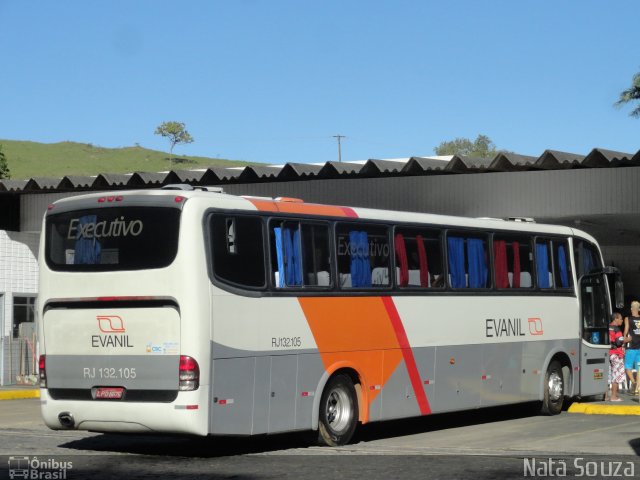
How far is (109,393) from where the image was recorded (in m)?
14.6

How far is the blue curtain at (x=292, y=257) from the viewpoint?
15.7 m

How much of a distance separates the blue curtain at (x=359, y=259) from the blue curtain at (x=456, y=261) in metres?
2.06

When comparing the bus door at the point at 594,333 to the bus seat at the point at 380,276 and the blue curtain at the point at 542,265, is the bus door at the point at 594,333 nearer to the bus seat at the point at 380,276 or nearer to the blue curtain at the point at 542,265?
the blue curtain at the point at 542,265

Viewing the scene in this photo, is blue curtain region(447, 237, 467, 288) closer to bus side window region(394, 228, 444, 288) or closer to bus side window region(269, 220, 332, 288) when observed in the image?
bus side window region(394, 228, 444, 288)

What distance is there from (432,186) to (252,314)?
12316 mm

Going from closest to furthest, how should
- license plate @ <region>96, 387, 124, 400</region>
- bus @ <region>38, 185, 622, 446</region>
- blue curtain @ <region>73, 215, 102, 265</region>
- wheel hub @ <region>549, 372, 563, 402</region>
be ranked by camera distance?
bus @ <region>38, 185, 622, 446</region> → license plate @ <region>96, 387, 124, 400</region> → blue curtain @ <region>73, 215, 102, 265</region> → wheel hub @ <region>549, 372, 563, 402</region>

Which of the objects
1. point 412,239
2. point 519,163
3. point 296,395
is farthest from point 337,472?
point 519,163

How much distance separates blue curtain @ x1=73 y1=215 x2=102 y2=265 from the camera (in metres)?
15.1

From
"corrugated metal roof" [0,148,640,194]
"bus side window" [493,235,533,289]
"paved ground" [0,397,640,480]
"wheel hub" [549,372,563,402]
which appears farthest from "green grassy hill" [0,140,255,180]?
"paved ground" [0,397,640,480]

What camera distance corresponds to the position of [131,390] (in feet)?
47.4

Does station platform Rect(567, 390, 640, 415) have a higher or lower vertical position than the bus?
lower

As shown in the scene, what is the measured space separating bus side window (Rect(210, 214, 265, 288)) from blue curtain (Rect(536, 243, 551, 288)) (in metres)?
7.17

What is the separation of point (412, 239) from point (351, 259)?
5.04 feet

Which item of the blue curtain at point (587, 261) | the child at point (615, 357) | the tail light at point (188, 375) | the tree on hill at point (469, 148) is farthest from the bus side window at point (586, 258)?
the tree on hill at point (469, 148)
